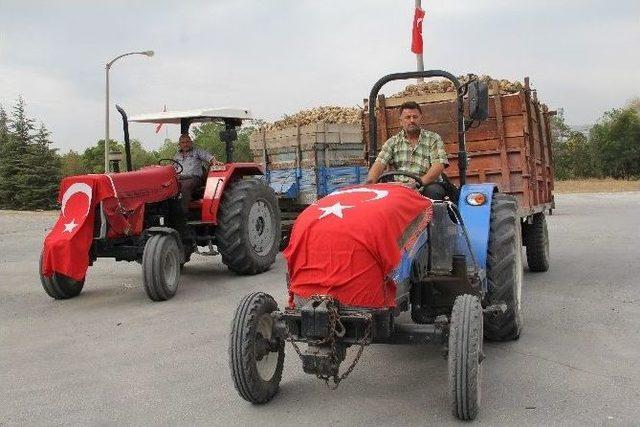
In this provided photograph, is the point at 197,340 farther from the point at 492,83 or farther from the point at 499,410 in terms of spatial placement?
the point at 492,83

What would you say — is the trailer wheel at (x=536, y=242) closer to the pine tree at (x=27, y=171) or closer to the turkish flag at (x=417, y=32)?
the turkish flag at (x=417, y=32)

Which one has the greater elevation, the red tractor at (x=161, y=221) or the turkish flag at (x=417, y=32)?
the turkish flag at (x=417, y=32)

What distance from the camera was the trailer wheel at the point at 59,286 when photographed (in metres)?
7.56

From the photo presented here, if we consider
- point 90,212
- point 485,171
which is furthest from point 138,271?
point 485,171

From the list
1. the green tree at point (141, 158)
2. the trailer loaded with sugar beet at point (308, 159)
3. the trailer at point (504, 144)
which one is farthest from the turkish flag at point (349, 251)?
the trailer loaded with sugar beet at point (308, 159)

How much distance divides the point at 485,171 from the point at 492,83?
101 cm

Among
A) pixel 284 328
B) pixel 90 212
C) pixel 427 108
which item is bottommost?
pixel 284 328

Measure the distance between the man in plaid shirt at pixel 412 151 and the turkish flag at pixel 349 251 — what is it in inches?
52.0

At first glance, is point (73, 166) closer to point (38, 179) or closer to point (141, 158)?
point (141, 158)

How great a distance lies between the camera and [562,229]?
14.1 meters

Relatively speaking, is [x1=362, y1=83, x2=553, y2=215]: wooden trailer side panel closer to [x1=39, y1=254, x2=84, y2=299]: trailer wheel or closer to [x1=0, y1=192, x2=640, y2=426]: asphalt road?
[x1=0, y1=192, x2=640, y2=426]: asphalt road

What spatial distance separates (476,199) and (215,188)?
4228 millimetres

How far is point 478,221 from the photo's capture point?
5.15 metres

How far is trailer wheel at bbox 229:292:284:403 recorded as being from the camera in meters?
3.82
